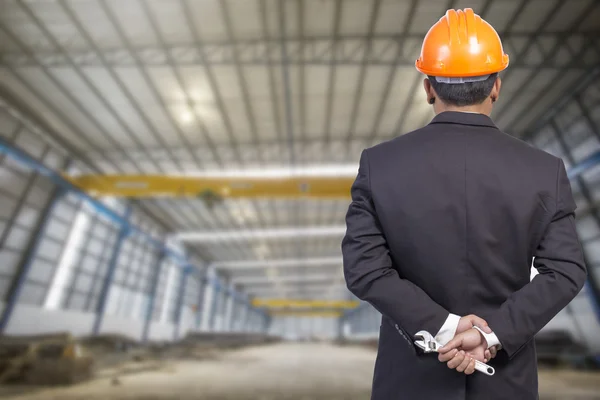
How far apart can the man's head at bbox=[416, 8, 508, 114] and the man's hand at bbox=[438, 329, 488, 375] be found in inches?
34.5

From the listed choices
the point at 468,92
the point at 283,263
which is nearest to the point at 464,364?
the point at 468,92

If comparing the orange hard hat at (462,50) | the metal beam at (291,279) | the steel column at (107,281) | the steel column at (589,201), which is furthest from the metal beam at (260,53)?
the metal beam at (291,279)

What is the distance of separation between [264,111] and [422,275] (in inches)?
554

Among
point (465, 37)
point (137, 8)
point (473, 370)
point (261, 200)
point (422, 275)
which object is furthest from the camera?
point (261, 200)

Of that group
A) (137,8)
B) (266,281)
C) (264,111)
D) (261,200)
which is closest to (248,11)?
(137,8)

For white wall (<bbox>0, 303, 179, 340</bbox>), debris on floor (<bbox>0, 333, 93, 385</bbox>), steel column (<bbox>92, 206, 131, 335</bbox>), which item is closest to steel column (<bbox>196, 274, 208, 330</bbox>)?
white wall (<bbox>0, 303, 179, 340</bbox>)

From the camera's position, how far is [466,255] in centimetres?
121

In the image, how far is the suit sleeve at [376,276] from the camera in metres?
1.17

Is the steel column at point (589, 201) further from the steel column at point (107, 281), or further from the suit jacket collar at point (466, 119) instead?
the steel column at point (107, 281)

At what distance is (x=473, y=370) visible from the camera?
3.74ft

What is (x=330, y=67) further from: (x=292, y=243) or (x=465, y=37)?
(x=292, y=243)

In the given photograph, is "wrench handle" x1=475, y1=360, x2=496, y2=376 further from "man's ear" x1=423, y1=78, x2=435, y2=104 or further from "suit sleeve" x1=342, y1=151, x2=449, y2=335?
"man's ear" x1=423, y1=78, x2=435, y2=104

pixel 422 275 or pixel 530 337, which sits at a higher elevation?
pixel 422 275

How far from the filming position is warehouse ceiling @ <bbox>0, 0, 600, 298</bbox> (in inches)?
426
